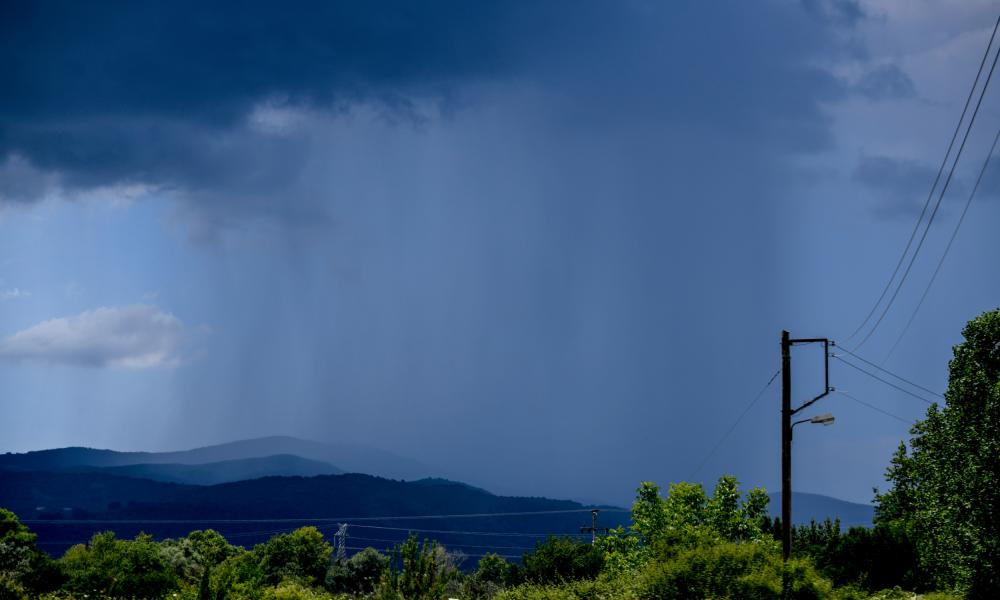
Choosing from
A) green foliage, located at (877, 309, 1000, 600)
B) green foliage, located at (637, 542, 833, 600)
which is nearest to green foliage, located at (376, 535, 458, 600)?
green foliage, located at (637, 542, 833, 600)

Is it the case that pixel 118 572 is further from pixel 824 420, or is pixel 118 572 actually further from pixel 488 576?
pixel 488 576

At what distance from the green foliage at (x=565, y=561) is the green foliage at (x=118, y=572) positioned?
20.1 meters

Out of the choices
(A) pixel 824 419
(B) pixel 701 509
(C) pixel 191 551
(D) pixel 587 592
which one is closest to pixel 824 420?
(A) pixel 824 419

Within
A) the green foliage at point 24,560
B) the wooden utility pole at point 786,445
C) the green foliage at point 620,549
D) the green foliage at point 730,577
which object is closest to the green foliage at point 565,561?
the green foliage at point 620,549

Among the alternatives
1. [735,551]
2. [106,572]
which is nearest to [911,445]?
[735,551]

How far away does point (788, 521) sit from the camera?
88.9 feet

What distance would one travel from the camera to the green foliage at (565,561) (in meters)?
48.6

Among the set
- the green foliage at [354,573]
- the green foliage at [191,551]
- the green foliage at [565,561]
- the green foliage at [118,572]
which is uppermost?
the green foliage at [565,561]

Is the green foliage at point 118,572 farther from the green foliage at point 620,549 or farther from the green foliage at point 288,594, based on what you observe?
the green foliage at point 620,549

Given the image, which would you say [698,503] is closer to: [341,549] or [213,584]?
[213,584]

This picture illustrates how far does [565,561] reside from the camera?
49062 mm

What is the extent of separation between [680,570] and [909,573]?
22.5 meters

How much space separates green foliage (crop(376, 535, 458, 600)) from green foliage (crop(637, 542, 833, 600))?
6.35 m

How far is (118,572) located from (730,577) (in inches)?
1011
